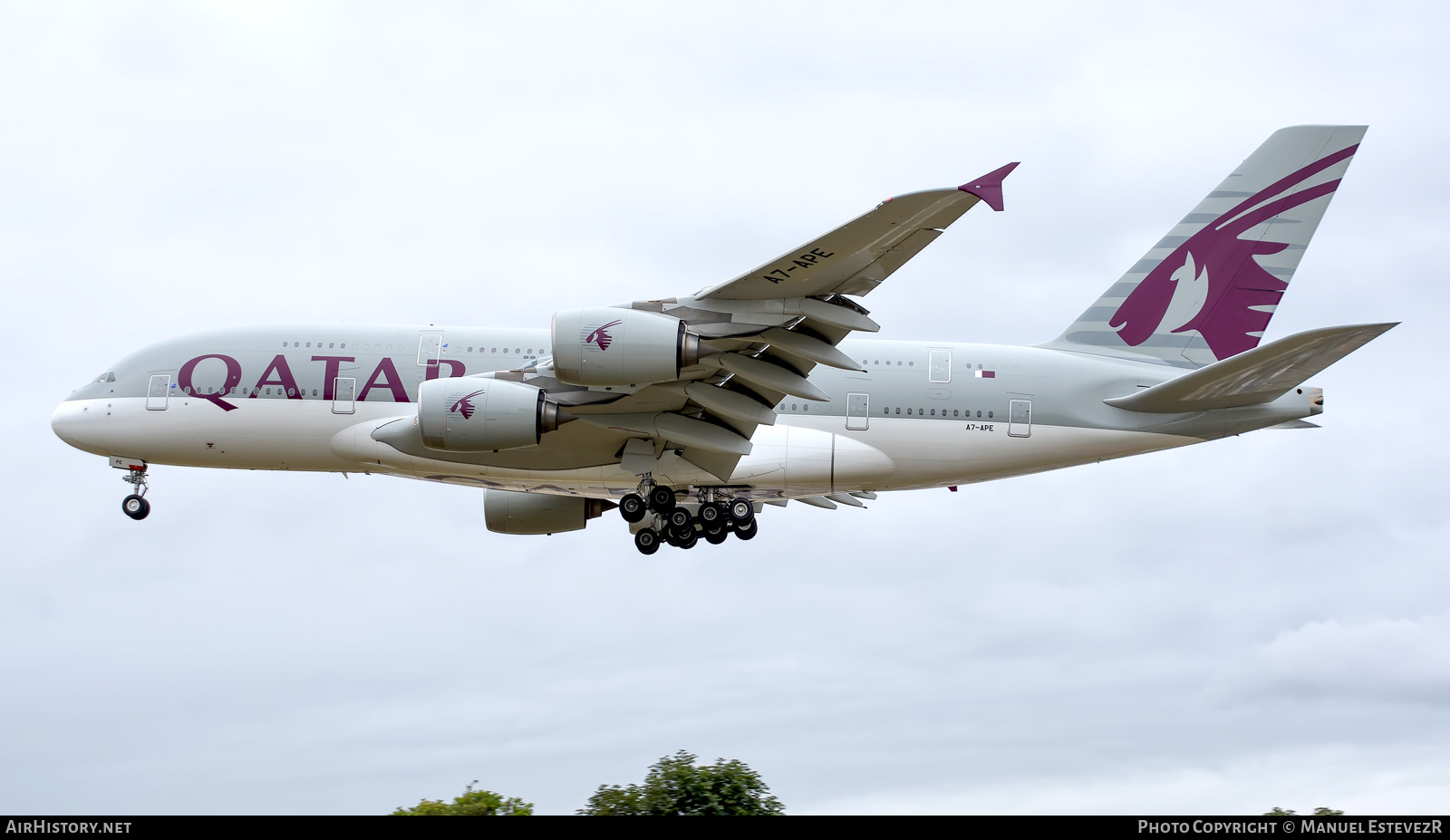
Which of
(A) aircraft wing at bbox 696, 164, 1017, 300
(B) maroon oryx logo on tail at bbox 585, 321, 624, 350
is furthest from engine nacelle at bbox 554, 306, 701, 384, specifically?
(A) aircraft wing at bbox 696, 164, 1017, 300

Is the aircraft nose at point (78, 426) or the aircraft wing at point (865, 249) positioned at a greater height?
the aircraft wing at point (865, 249)

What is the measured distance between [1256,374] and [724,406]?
33.0ft

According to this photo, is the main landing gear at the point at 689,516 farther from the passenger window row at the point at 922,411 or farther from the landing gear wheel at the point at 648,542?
the passenger window row at the point at 922,411

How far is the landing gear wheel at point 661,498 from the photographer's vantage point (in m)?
26.5

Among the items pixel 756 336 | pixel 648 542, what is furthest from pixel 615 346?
pixel 648 542

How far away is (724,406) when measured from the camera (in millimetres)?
24094

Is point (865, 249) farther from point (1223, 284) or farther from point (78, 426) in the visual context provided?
point (78, 426)

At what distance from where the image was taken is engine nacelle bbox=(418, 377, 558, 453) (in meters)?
23.5

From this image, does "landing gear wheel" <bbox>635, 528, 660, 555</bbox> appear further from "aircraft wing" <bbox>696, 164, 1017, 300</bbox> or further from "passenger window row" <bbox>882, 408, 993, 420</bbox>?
"aircraft wing" <bbox>696, 164, 1017, 300</bbox>

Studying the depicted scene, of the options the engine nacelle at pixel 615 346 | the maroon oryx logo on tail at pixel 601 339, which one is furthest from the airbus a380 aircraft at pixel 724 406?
the maroon oryx logo on tail at pixel 601 339

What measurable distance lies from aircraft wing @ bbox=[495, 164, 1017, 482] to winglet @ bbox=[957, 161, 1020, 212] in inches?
0.5

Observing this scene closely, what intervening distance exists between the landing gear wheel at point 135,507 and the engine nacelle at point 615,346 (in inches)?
504

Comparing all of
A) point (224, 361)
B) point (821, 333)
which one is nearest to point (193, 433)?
point (224, 361)

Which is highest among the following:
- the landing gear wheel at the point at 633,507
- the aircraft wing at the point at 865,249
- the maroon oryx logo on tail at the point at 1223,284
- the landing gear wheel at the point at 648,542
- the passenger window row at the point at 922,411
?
the maroon oryx logo on tail at the point at 1223,284
